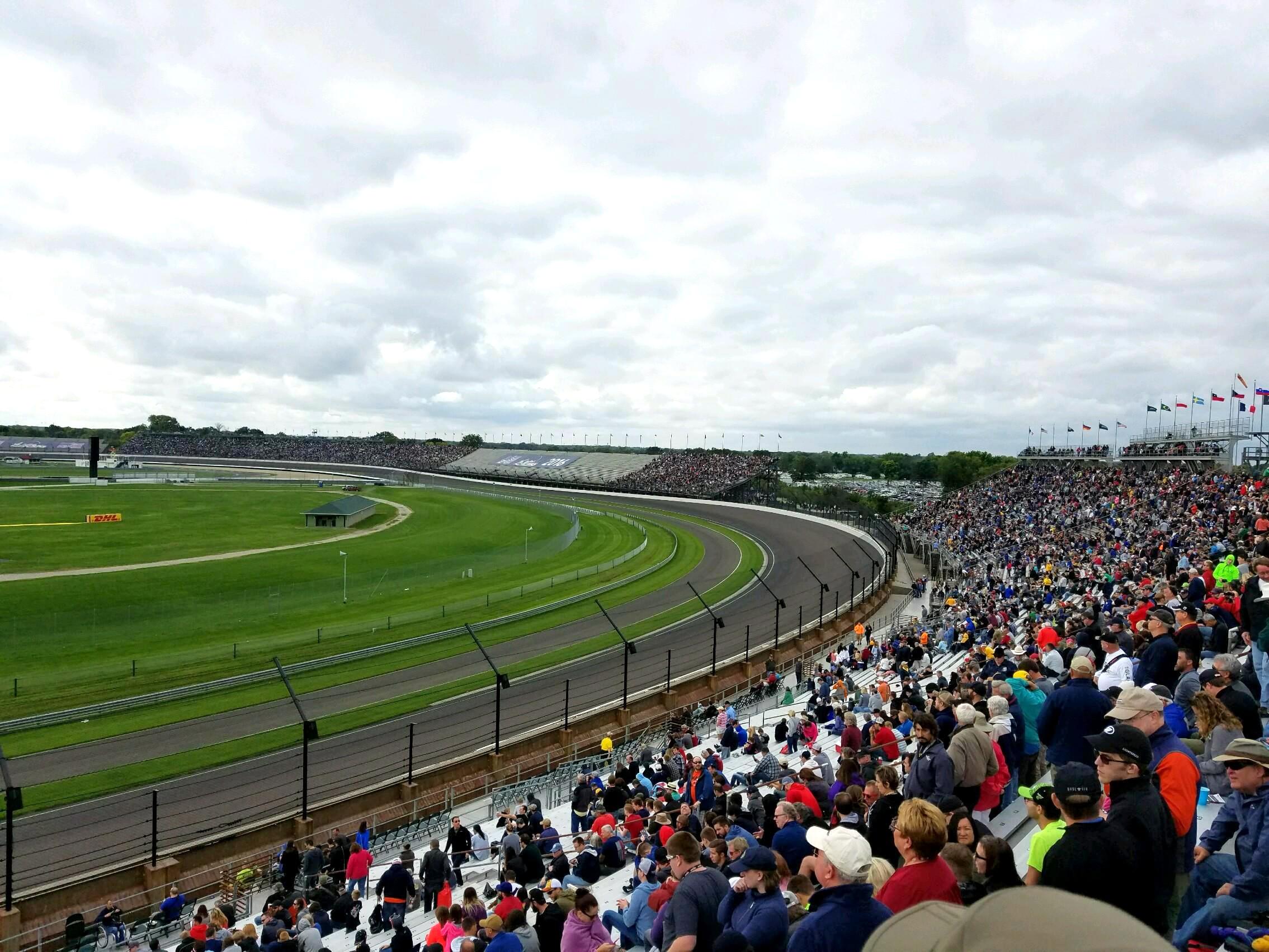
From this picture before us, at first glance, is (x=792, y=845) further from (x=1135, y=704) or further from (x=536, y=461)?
(x=536, y=461)

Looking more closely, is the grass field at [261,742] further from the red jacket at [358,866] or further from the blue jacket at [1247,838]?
the blue jacket at [1247,838]

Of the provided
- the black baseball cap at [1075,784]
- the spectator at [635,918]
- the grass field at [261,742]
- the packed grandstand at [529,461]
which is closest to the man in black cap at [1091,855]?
the black baseball cap at [1075,784]

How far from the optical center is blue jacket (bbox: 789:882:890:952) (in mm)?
4168

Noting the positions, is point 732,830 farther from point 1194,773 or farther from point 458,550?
point 458,550

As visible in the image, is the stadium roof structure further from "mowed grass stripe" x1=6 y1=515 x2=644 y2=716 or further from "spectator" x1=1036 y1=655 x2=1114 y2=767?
"spectator" x1=1036 y1=655 x2=1114 y2=767

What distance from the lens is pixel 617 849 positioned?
10.5 metres

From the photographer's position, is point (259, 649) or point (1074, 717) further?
point (259, 649)

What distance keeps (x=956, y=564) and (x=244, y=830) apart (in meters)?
41.6

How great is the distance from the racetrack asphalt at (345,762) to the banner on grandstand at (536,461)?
319 ft

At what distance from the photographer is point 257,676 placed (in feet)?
82.0

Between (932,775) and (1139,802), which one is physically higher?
(1139,802)

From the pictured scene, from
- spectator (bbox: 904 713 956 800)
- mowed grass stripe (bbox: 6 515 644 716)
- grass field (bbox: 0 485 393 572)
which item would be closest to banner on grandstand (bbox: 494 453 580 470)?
grass field (bbox: 0 485 393 572)

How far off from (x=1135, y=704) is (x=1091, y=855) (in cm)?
183

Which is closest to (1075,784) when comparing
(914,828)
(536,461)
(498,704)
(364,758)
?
(914,828)
